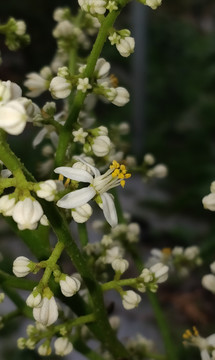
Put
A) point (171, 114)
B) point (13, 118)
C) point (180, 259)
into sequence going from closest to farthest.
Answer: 1. point (13, 118)
2. point (180, 259)
3. point (171, 114)

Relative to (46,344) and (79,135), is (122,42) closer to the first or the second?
(79,135)

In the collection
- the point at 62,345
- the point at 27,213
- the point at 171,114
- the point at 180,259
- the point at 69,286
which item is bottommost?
the point at 171,114

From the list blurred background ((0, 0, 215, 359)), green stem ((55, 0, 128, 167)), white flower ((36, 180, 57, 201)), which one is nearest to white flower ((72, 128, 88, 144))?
green stem ((55, 0, 128, 167))

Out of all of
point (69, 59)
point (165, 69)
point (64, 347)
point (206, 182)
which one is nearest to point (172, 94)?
point (165, 69)

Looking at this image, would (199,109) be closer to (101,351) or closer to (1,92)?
(101,351)

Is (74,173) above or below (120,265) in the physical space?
above

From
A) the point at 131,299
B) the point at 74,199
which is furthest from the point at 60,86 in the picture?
the point at 131,299
